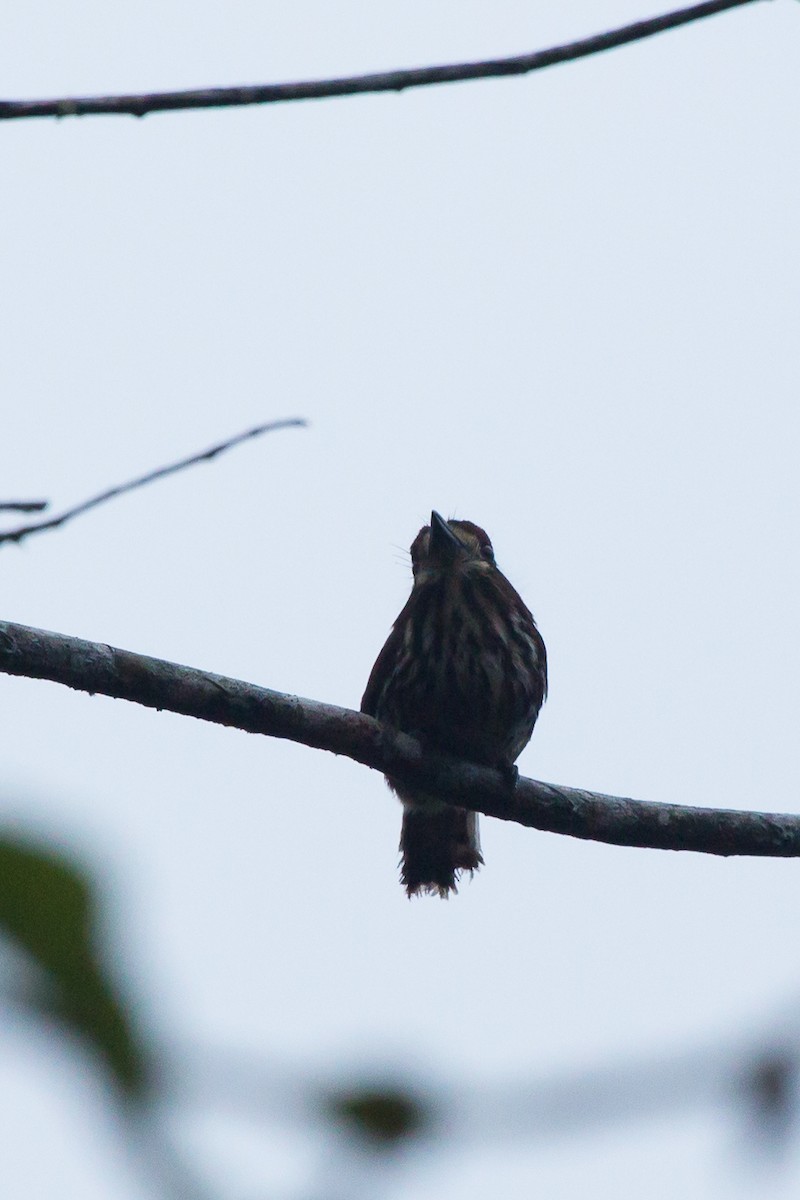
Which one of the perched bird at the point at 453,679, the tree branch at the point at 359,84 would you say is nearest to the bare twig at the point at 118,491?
the tree branch at the point at 359,84

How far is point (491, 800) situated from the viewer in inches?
177

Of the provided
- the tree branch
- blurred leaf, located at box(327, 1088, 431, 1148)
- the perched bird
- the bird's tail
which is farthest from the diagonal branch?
blurred leaf, located at box(327, 1088, 431, 1148)

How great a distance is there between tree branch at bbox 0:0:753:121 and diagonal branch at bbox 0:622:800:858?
68.4 inches

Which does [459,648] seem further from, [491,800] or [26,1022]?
[26,1022]

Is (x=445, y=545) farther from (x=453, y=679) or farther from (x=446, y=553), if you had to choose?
(x=453, y=679)

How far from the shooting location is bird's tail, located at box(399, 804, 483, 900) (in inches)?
216

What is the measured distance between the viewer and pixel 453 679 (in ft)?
16.5

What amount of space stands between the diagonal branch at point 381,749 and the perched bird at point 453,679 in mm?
248

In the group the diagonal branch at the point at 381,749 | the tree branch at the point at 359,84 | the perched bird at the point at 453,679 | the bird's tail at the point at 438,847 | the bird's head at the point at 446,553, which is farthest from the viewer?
the bird's tail at the point at 438,847

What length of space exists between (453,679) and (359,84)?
123 inches

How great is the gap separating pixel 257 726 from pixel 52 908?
323 cm

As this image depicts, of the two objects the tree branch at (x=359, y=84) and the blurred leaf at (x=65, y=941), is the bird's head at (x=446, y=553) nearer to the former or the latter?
the tree branch at (x=359, y=84)

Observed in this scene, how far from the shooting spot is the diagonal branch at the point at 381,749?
357cm

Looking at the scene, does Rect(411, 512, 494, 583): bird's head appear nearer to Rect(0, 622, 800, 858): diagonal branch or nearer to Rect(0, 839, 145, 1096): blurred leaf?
Rect(0, 622, 800, 858): diagonal branch
